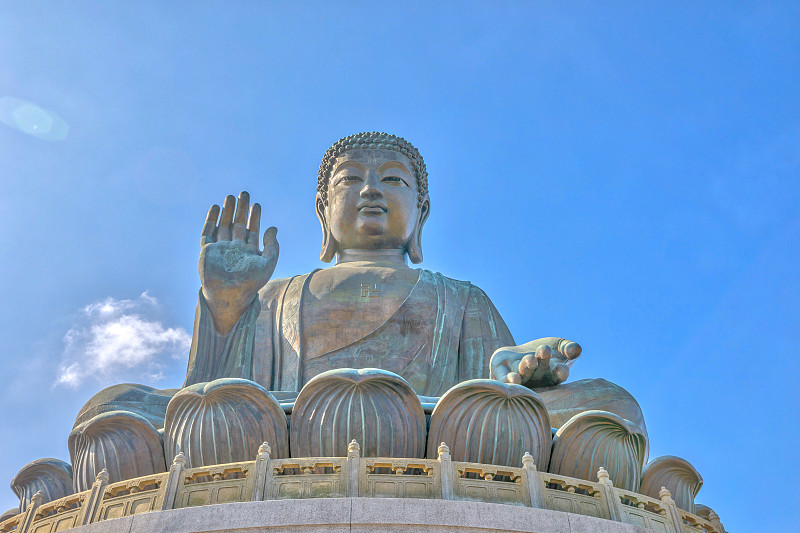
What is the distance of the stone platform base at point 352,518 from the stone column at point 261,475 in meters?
0.20

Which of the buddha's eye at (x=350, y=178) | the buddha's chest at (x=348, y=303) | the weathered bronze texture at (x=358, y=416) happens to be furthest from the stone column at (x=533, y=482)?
the buddha's eye at (x=350, y=178)

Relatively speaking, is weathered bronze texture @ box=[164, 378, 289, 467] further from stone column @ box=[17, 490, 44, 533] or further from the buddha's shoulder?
the buddha's shoulder

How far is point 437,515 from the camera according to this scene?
6039 millimetres

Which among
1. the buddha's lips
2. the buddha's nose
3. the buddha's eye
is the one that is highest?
the buddha's eye

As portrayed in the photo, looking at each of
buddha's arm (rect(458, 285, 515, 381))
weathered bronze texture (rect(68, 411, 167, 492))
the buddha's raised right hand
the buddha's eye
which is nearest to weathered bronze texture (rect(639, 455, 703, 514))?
buddha's arm (rect(458, 285, 515, 381))

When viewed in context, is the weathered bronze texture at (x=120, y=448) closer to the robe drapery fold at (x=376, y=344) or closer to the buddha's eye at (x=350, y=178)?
the robe drapery fold at (x=376, y=344)

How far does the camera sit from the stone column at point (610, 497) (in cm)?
654

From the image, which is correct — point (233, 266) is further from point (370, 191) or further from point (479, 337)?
point (479, 337)

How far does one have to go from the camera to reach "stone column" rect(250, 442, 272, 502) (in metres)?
6.29

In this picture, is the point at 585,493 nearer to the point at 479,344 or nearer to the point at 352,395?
the point at 352,395

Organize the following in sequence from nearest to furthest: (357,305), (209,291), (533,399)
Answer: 1. (533,399)
2. (209,291)
3. (357,305)

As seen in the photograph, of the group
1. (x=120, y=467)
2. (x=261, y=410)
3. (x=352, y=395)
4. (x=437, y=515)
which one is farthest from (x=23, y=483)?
(x=437, y=515)

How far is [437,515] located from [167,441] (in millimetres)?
2425

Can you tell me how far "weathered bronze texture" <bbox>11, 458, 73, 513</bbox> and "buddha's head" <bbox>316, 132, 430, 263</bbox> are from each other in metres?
4.34
